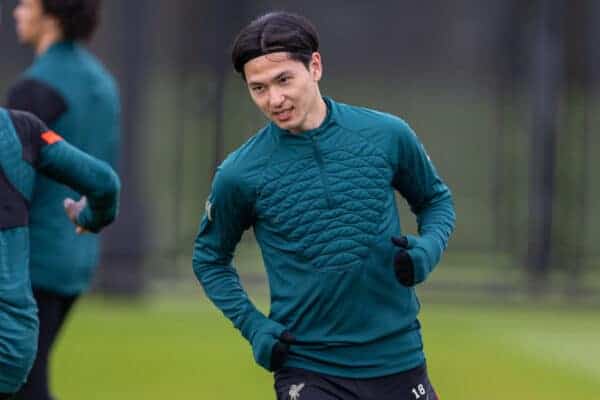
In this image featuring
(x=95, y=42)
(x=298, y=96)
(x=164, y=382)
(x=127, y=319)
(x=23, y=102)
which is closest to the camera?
(x=298, y=96)

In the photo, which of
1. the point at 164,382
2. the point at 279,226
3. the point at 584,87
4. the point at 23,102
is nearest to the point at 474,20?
the point at 584,87

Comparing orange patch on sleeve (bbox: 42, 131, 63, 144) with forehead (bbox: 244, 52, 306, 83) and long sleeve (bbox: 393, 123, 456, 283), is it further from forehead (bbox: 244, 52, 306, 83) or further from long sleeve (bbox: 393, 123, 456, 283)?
long sleeve (bbox: 393, 123, 456, 283)

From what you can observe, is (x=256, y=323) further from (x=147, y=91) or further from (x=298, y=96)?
(x=147, y=91)

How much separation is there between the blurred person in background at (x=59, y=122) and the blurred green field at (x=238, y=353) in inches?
86.2

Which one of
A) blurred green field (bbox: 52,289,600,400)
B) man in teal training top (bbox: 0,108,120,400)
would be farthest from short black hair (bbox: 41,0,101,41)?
blurred green field (bbox: 52,289,600,400)

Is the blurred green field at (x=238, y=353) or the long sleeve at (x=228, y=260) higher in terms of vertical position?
the long sleeve at (x=228, y=260)

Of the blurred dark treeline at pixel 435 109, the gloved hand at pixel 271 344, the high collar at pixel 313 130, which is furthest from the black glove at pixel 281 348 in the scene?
the blurred dark treeline at pixel 435 109

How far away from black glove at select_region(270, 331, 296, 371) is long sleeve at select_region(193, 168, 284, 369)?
13 mm

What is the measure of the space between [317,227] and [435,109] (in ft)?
25.0

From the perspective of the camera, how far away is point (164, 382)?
8359mm

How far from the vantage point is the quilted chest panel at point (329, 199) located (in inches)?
169

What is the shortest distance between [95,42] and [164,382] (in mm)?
3941

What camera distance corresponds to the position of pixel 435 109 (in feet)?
38.8

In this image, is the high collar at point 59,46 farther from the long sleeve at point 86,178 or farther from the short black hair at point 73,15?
the long sleeve at point 86,178
